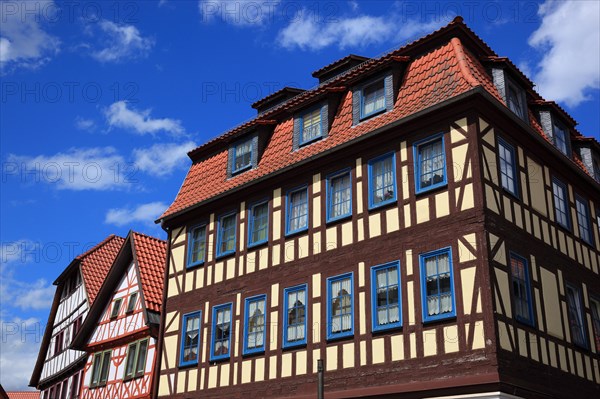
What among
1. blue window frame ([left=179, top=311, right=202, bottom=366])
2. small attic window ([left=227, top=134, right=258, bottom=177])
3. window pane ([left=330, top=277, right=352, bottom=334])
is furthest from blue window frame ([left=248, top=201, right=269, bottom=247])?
window pane ([left=330, top=277, right=352, bottom=334])

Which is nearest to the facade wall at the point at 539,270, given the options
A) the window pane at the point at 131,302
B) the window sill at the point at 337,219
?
the window sill at the point at 337,219

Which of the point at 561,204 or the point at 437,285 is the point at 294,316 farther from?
the point at 561,204

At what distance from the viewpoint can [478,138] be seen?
686 inches

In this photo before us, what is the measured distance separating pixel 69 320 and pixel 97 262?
11.2 ft

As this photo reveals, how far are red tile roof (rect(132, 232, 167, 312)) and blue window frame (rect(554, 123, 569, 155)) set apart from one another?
48.0 feet

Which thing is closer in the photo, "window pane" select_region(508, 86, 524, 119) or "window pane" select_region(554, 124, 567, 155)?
"window pane" select_region(508, 86, 524, 119)

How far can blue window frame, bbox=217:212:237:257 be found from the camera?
912 inches

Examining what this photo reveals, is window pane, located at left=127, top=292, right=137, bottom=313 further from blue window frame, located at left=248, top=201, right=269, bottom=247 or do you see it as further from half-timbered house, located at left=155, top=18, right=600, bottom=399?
blue window frame, located at left=248, top=201, right=269, bottom=247

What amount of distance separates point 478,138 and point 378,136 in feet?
9.47

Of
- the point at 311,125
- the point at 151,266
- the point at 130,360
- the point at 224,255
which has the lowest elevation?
the point at 130,360

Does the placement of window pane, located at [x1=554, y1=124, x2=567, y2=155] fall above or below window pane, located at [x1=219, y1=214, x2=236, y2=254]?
above

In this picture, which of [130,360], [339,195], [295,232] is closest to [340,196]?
[339,195]

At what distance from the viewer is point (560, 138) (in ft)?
72.7

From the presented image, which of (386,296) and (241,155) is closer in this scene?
(386,296)
